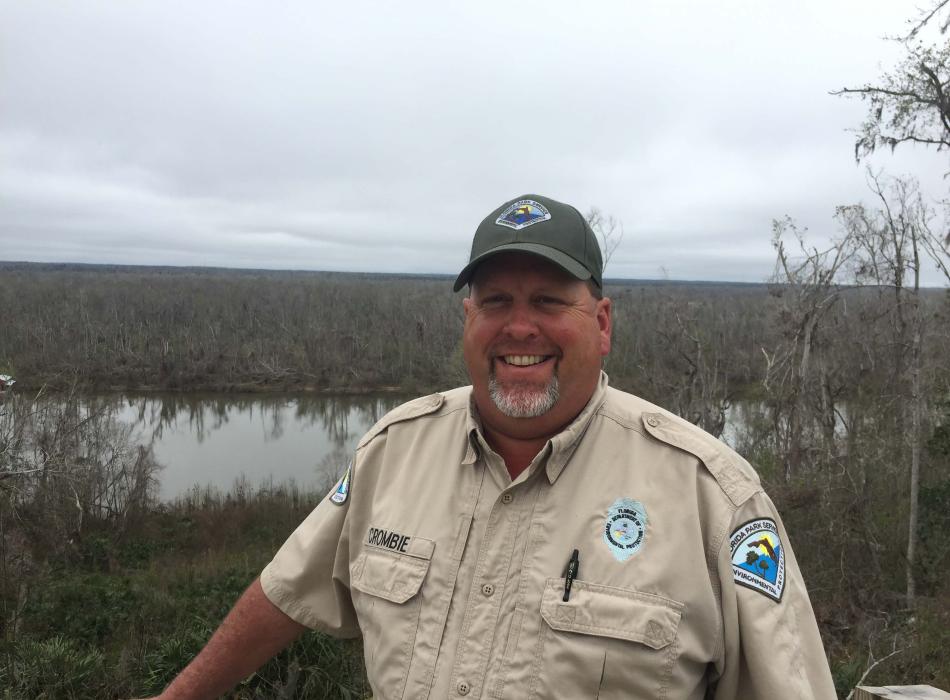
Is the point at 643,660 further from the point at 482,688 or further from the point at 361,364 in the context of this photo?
the point at 361,364

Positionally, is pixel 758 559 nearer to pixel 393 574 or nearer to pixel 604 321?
pixel 604 321

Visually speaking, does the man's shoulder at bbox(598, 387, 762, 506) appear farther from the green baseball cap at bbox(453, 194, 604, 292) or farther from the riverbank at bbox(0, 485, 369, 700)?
the riverbank at bbox(0, 485, 369, 700)

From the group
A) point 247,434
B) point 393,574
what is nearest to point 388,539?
point 393,574

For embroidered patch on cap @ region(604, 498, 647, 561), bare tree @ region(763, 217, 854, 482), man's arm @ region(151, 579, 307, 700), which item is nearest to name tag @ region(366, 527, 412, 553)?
man's arm @ region(151, 579, 307, 700)

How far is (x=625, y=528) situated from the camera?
5.63 ft

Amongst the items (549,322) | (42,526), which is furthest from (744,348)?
(549,322)

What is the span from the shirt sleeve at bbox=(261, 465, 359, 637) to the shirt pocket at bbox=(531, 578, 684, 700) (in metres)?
0.72

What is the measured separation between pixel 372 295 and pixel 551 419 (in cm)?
8021

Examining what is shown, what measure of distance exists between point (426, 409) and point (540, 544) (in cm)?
63

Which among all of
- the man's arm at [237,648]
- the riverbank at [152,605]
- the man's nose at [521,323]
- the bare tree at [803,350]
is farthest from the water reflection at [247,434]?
the man's nose at [521,323]

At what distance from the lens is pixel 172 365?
52.0 metres

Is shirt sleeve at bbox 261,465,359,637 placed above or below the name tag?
below

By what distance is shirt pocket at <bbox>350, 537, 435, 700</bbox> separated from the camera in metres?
1.79

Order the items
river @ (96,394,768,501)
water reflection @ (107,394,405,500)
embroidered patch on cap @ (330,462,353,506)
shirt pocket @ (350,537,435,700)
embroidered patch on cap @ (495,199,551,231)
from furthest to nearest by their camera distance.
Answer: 1. water reflection @ (107,394,405,500)
2. river @ (96,394,768,501)
3. embroidered patch on cap @ (330,462,353,506)
4. embroidered patch on cap @ (495,199,551,231)
5. shirt pocket @ (350,537,435,700)
